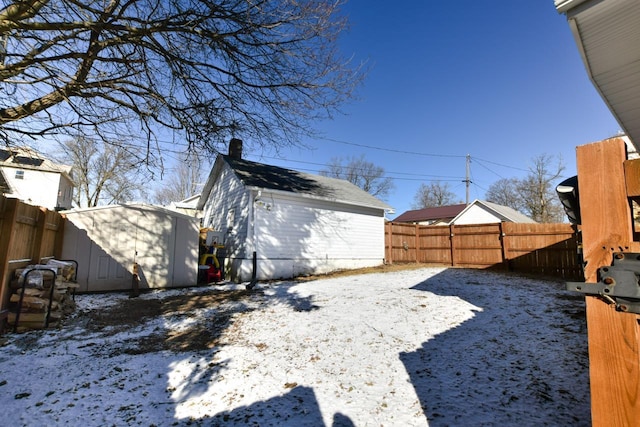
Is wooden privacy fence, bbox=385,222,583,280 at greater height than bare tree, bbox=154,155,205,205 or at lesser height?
lesser

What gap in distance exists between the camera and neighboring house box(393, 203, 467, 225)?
3399 cm

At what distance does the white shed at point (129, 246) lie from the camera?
8.39 meters

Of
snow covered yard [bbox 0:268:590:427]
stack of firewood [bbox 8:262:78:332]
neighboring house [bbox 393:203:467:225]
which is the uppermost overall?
neighboring house [bbox 393:203:467:225]

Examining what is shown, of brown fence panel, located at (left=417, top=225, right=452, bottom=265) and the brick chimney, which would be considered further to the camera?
brown fence panel, located at (left=417, top=225, right=452, bottom=265)

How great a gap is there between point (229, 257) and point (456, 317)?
8.59 metres

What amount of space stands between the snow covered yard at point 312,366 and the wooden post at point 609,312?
182 cm

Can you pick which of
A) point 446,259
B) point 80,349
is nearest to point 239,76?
point 80,349

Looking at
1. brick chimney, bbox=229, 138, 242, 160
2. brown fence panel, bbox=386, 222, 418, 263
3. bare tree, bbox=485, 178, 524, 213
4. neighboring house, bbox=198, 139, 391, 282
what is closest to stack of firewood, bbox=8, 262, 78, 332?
neighboring house, bbox=198, 139, 391, 282

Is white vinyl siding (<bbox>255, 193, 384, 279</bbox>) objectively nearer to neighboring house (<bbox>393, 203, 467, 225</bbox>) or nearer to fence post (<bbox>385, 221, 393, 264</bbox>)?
fence post (<bbox>385, 221, 393, 264</bbox>)

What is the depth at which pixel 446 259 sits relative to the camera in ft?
46.6

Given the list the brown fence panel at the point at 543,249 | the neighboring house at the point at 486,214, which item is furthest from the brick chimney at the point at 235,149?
the neighboring house at the point at 486,214

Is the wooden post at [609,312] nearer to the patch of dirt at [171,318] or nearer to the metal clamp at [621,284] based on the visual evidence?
the metal clamp at [621,284]

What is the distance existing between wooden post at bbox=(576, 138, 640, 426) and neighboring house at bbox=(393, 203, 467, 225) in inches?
1352

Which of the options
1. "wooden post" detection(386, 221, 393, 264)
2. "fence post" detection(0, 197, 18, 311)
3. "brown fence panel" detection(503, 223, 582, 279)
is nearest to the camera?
"fence post" detection(0, 197, 18, 311)
